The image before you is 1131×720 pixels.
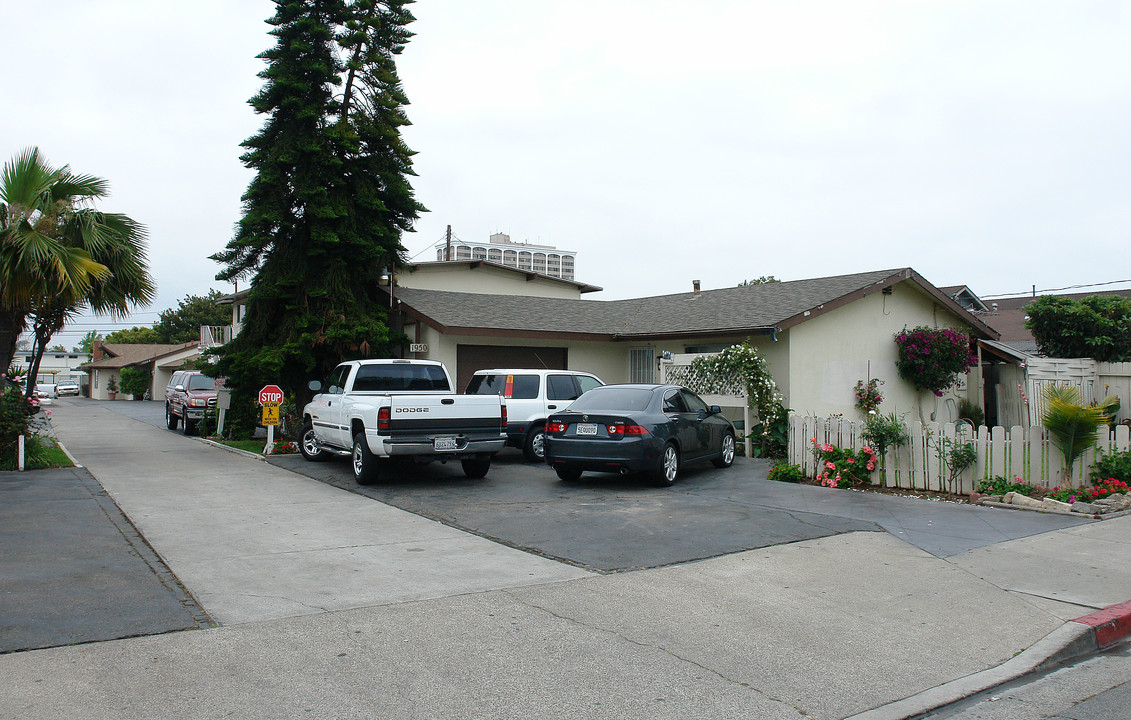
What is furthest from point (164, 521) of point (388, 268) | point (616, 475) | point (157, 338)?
point (157, 338)

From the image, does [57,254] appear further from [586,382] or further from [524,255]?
[524,255]

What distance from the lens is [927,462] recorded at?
11664 mm

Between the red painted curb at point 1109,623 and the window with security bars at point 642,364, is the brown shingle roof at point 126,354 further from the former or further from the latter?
the red painted curb at point 1109,623

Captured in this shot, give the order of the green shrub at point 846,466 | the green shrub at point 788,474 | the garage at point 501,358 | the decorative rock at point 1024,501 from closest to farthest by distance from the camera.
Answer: the decorative rock at point 1024,501 < the green shrub at point 846,466 < the green shrub at point 788,474 < the garage at point 501,358

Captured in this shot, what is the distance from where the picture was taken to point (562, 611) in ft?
20.0

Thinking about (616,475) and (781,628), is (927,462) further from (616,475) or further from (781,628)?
(781,628)

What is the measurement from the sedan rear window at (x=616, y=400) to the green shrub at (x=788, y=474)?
235 cm

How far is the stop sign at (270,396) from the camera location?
16.7 m

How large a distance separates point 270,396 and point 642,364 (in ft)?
29.8

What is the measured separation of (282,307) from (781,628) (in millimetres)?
16294

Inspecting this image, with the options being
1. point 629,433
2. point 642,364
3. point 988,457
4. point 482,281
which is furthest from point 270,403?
point 988,457

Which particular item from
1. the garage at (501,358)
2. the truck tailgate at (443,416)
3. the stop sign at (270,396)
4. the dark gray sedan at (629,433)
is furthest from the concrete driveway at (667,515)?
the garage at (501,358)

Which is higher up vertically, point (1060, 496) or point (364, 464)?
point (364, 464)

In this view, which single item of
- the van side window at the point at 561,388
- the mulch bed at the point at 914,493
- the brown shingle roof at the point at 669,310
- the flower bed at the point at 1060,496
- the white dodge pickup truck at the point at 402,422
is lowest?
the mulch bed at the point at 914,493
